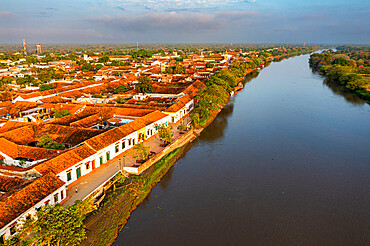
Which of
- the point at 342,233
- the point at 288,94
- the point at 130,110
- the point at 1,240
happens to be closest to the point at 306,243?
the point at 342,233

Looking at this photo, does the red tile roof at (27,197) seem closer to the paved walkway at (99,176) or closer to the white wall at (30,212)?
the white wall at (30,212)

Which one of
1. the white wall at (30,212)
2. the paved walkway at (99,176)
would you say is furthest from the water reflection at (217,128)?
the white wall at (30,212)

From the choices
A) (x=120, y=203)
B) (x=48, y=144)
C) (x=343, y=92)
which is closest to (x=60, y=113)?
(x=48, y=144)

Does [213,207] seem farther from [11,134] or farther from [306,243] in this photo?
[11,134]

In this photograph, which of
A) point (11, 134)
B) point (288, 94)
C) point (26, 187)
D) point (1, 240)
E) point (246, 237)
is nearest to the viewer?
point (1, 240)

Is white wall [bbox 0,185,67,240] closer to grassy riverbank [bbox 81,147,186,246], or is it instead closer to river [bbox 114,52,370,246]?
grassy riverbank [bbox 81,147,186,246]

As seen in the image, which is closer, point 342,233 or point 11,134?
point 342,233

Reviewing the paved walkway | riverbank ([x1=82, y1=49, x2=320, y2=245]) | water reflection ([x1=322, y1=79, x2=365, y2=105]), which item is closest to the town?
the paved walkway
